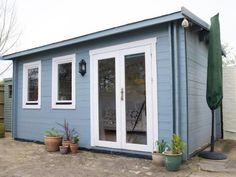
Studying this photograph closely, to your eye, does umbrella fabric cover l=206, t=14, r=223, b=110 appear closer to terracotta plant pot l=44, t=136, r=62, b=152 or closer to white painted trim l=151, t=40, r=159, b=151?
white painted trim l=151, t=40, r=159, b=151

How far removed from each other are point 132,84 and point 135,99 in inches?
12.0

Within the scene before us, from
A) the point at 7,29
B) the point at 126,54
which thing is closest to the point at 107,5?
the point at 7,29

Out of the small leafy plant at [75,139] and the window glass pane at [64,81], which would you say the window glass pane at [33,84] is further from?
A: the small leafy plant at [75,139]

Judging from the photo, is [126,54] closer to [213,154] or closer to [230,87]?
[213,154]

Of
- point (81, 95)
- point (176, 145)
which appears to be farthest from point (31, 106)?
point (176, 145)

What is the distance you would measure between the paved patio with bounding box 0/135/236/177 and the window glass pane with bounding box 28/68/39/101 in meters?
1.90

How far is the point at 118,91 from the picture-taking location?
17.1 feet

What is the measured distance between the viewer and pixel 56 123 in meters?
6.45

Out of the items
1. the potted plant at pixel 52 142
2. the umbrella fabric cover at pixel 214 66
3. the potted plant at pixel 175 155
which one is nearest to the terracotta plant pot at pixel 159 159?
the potted plant at pixel 175 155

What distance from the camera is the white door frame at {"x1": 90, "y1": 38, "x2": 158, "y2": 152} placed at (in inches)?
187

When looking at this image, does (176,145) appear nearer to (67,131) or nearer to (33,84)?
(67,131)

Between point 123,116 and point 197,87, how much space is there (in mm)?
1622

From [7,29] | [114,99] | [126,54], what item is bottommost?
[114,99]

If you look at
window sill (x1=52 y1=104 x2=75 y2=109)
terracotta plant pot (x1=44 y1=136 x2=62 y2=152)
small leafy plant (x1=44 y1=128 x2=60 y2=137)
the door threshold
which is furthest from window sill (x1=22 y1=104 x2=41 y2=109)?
the door threshold
